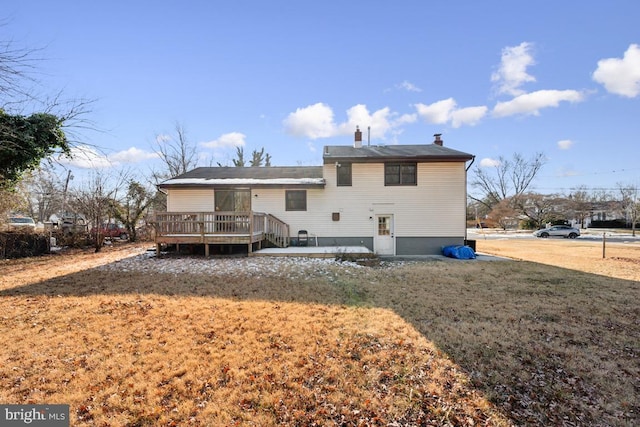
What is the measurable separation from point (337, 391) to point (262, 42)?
12238mm

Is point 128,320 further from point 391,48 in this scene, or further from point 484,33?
point 484,33

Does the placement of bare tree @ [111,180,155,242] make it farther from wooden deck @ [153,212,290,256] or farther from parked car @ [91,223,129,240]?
wooden deck @ [153,212,290,256]

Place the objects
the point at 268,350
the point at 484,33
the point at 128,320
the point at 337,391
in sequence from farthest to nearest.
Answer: the point at 484,33 < the point at 128,320 < the point at 268,350 < the point at 337,391

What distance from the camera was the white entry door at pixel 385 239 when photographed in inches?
517

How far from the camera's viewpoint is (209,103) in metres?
16.6

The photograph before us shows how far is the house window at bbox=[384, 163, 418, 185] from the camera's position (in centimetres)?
1305

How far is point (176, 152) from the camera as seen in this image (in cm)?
2688

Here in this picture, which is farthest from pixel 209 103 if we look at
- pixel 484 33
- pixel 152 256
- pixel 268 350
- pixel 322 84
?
pixel 268 350

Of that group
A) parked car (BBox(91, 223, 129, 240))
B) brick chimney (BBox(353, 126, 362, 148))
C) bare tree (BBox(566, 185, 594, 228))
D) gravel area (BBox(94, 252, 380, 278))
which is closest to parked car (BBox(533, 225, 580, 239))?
bare tree (BBox(566, 185, 594, 228))

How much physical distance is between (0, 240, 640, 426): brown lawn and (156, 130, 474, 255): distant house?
19.1ft

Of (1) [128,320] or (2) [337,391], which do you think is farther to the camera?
(1) [128,320]

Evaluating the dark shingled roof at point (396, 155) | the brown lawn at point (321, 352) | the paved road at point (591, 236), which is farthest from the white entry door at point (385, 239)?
the paved road at point (591, 236)

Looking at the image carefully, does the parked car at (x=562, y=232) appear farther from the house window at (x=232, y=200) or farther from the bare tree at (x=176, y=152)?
the bare tree at (x=176, y=152)

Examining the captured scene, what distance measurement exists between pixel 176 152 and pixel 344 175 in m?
20.6
